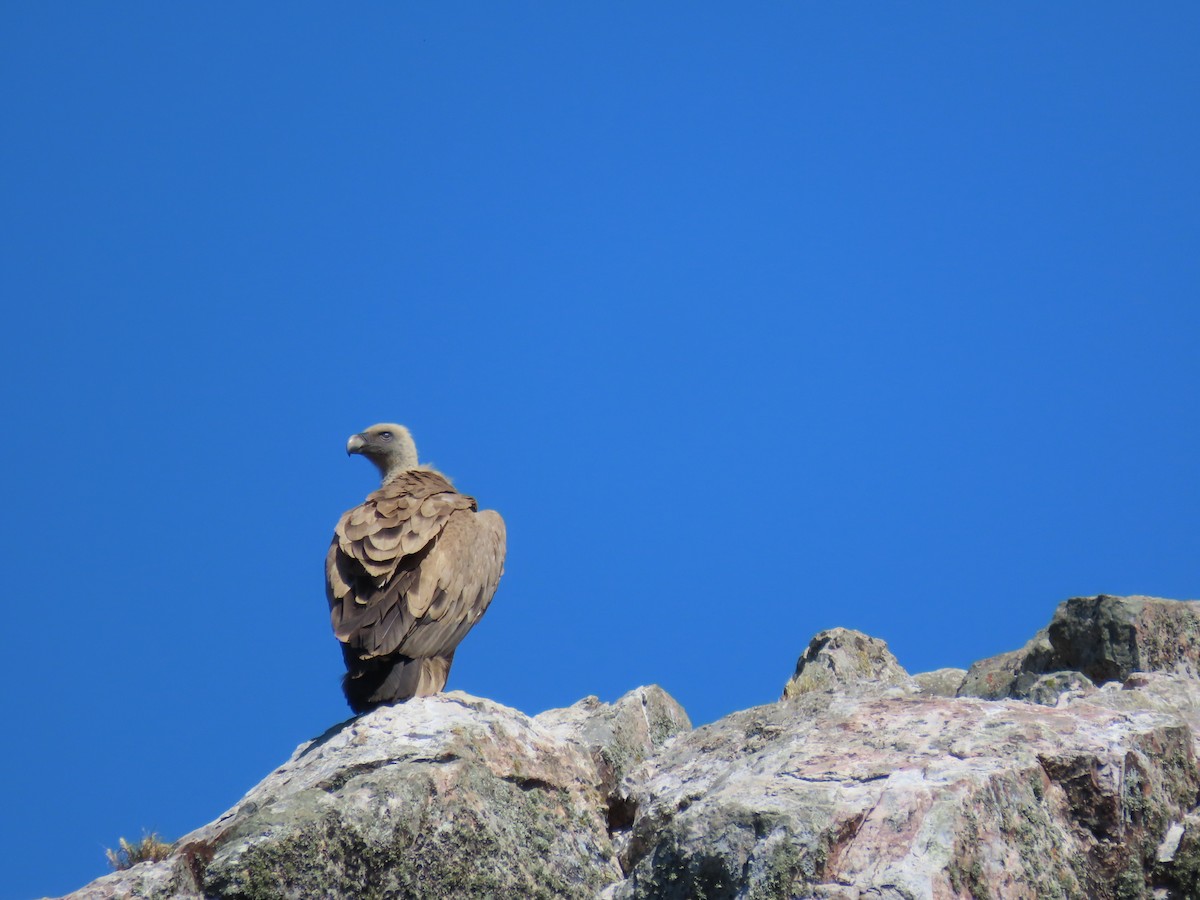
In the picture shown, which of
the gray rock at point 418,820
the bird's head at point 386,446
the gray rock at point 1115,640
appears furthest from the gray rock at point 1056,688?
the bird's head at point 386,446

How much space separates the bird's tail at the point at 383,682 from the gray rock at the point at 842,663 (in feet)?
7.31

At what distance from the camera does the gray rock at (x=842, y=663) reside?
7453 millimetres

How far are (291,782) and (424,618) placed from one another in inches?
89.8

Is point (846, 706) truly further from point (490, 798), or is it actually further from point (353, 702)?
point (353, 702)

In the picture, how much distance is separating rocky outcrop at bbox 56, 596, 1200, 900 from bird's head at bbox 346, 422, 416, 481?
19.5ft

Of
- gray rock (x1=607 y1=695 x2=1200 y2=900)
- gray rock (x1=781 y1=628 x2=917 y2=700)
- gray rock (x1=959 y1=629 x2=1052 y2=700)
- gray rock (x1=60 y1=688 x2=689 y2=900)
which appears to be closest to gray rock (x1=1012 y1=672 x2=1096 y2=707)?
gray rock (x1=607 y1=695 x2=1200 y2=900)

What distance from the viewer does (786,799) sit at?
14.2 ft

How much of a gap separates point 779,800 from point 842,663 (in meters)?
3.51

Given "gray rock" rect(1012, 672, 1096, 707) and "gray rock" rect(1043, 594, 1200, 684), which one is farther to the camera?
"gray rock" rect(1043, 594, 1200, 684)

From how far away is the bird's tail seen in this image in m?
7.25

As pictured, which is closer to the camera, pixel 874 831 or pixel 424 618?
pixel 874 831

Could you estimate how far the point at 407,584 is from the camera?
802 centimetres

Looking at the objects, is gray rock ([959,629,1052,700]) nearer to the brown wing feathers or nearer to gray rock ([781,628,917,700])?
gray rock ([781,628,917,700])

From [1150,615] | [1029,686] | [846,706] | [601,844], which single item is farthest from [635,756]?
[1150,615]
